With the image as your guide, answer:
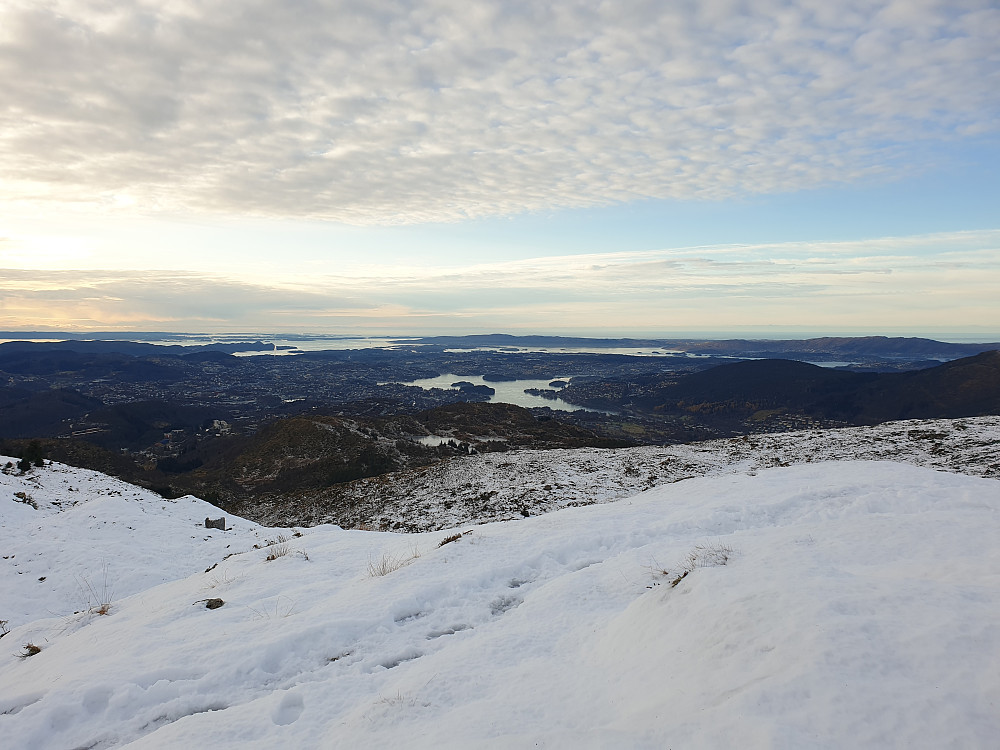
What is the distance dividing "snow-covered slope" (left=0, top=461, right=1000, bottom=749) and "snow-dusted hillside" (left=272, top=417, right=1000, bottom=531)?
15.3 metres

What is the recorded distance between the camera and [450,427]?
7119 cm

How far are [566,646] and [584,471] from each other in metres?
25.1

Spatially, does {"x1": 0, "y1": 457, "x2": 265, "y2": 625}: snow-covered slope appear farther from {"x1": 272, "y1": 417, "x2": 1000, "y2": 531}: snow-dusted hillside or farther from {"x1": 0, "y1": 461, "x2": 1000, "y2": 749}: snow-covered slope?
{"x1": 272, "y1": 417, "x2": 1000, "y2": 531}: snow-dusted hillside

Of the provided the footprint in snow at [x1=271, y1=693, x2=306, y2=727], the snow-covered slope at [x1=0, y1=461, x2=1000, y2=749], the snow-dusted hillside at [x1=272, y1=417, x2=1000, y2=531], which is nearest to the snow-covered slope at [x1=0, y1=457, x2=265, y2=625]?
the snow-covered slope at [x1=0, y1=461, x2=1000, y2=749]

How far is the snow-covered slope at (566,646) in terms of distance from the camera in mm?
3912

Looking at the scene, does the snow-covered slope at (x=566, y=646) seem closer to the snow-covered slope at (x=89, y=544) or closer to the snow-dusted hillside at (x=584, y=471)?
the snow-covered slope at (x=89, y=544)

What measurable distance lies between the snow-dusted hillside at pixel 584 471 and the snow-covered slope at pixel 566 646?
15327 mm

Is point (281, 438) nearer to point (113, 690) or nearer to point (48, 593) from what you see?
point (48, 593)

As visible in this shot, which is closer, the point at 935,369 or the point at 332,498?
the point at 332,498

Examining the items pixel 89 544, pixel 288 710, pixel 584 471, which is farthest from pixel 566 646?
pixel 584 471

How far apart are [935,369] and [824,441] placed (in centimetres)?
16877

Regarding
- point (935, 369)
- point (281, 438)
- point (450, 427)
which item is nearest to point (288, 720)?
point (281, 438)

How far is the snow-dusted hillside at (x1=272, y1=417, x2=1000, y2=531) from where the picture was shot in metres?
25.0

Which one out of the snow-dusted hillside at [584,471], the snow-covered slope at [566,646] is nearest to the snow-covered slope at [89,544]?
the snow-covered slope at [566,646]
